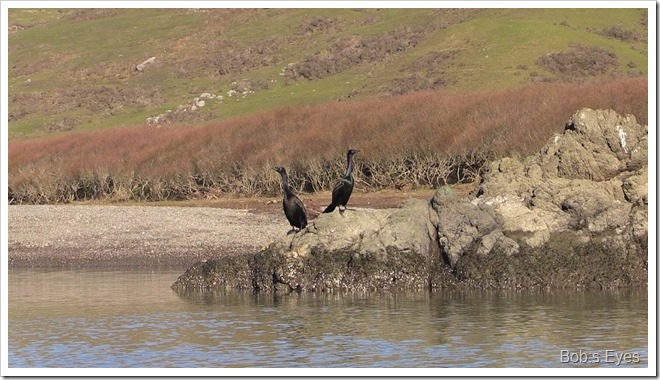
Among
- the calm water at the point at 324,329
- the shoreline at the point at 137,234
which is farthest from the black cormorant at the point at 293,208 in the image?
the shoreline at the point at 137,234

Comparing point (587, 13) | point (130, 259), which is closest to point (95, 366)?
point (130, 259)

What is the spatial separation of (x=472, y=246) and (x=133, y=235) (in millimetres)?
12750

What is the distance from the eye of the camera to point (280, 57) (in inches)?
4075

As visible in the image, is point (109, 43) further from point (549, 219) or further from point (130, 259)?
point (549, 219)

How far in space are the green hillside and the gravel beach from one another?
35650 millimetres

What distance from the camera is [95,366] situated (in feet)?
54.3

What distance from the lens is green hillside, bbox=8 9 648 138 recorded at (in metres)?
85.2

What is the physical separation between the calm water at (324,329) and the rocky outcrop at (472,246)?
596 millimetres

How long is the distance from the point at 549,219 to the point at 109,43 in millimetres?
94561

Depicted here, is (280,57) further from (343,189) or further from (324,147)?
(343,189)

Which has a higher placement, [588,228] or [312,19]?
[312,19]

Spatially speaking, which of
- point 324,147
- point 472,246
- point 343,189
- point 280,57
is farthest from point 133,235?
point 280,57

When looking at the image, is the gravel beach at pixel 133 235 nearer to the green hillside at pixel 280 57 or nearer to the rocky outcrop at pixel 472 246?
the rocky outcrop at pixel 472 246

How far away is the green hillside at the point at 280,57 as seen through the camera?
85.2m
